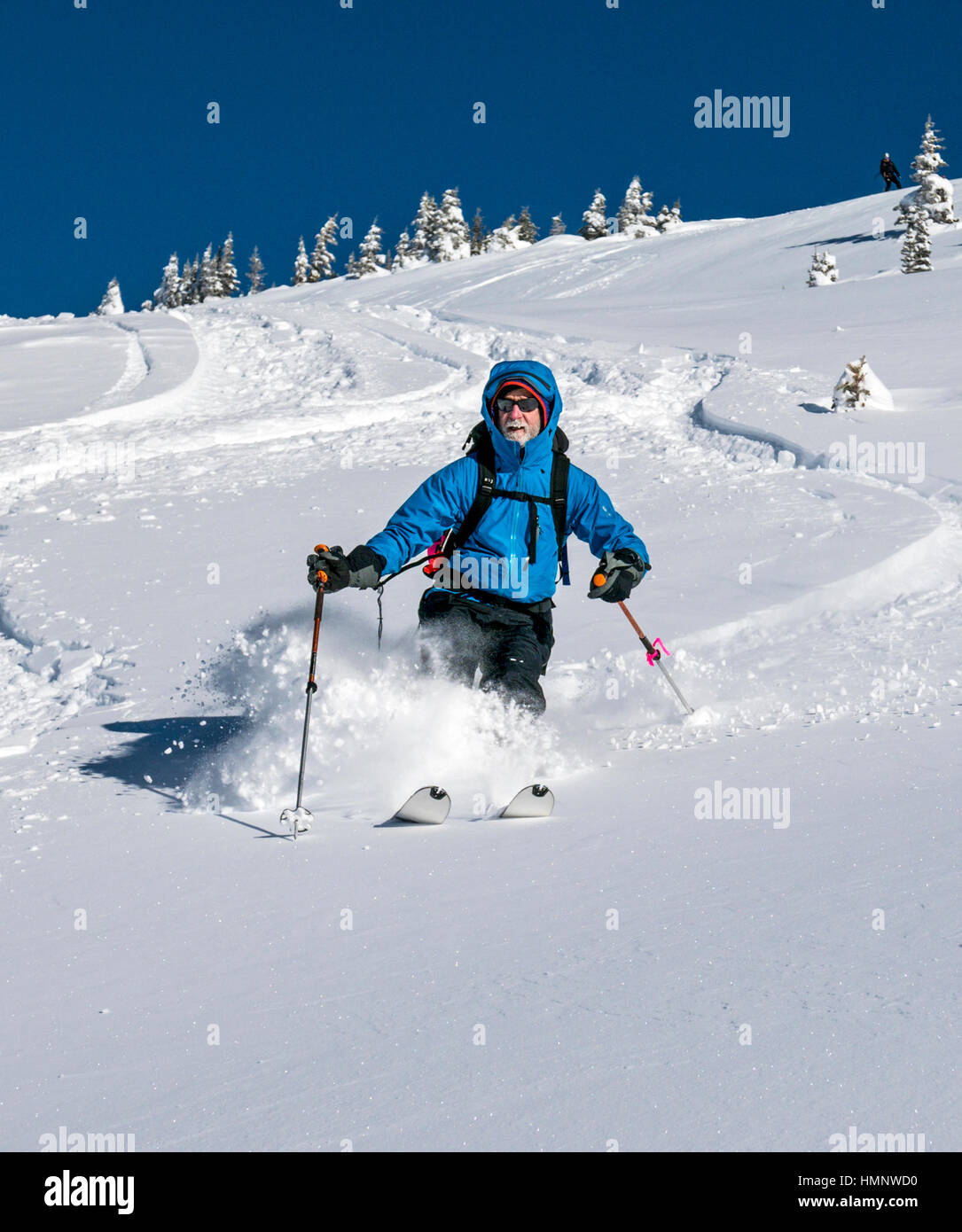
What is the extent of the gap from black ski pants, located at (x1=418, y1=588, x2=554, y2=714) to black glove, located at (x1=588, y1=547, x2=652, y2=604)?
30 cm

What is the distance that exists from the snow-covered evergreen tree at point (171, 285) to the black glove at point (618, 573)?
85497 millimetres

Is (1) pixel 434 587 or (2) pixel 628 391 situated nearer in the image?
(1) pixel 434 587

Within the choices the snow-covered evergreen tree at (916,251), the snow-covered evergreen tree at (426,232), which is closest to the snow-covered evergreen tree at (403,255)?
the snow-covered evergreen tree at (426,232)

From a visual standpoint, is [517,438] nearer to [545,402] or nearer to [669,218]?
[545,402]

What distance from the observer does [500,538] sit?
5.10 m

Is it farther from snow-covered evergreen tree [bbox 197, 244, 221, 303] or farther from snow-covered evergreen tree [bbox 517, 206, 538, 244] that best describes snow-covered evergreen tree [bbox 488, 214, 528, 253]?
snow-covered evergreen tree [bbox 197, 244, 221, 303]

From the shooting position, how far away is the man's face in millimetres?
5039

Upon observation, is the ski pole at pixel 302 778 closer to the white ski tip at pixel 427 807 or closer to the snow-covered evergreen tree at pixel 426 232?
the white ski tip at pixel 427 807

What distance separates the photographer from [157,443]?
13.6 meters

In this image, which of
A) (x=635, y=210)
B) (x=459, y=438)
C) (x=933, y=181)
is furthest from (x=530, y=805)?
(x=635, y=210)

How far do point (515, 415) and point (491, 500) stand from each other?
389mm

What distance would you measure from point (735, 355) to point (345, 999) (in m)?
15.7
